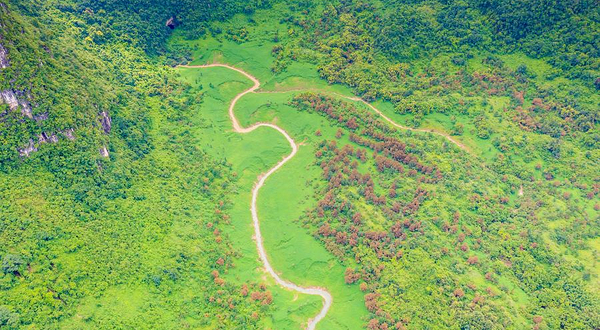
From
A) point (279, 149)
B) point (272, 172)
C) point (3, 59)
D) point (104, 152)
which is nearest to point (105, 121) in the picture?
point (104, 152)

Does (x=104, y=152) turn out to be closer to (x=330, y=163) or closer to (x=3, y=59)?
(x=3, y=59)

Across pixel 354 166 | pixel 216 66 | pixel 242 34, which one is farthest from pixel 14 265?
pixel 242 34

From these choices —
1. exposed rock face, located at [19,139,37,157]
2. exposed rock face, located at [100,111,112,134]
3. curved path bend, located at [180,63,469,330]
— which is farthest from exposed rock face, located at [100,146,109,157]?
curved path bend, located at [180,63,469,330]

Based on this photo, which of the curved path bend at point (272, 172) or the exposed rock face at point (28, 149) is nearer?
the exposed rock face at point (28, 149)

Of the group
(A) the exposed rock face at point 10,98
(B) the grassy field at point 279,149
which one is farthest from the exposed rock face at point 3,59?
(B) the grassy field at point 279,149

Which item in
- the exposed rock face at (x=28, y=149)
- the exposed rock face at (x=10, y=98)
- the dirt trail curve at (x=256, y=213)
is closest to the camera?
the exposed rock face at (x=10, y=98)

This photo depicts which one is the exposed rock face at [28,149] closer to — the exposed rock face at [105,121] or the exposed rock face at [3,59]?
the exposed rock face at [3,59]
